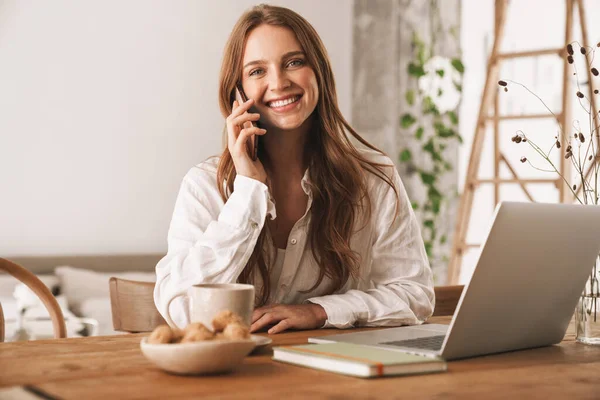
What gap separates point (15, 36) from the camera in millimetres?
4020

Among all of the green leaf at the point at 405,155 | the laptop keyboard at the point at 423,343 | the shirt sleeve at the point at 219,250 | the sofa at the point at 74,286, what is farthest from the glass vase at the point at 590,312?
the green leaf at the point at 405,155

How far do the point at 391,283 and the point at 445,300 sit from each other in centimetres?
29

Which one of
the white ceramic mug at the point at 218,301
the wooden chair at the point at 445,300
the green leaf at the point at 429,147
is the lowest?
the wooden chair at the point at 445,300

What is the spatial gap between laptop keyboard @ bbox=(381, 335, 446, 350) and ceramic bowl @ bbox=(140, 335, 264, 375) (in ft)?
1.03

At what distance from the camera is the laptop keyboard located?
1.23 metres

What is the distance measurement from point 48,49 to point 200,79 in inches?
33.1

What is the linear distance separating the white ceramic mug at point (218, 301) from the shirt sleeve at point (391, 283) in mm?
438

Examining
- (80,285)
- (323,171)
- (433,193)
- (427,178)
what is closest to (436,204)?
(433,193)

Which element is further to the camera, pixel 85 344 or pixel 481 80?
pixel 481 80

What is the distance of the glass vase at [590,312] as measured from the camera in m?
1.42

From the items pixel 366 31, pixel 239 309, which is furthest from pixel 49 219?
pixel 239 309

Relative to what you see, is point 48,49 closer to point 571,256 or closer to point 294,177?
point 294,177

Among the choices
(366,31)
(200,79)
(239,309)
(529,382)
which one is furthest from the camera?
(366,31)

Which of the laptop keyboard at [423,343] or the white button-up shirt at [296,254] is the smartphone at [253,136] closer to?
the white button-up shirt at [296,254]
